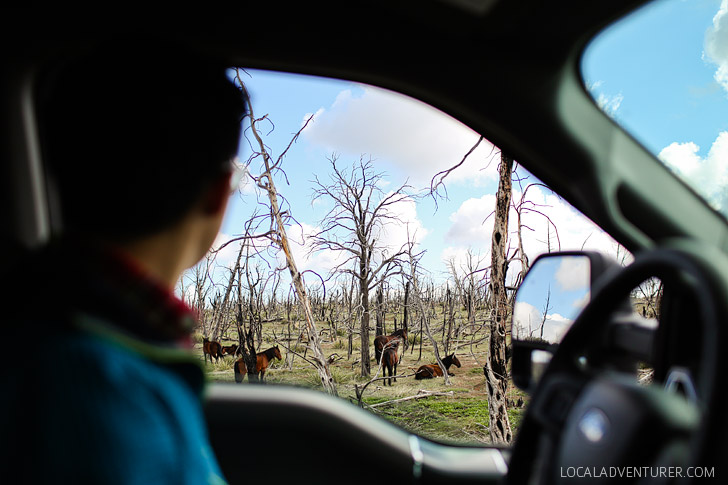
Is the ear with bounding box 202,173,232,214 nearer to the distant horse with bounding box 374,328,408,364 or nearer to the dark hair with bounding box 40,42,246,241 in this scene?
the dark hair with bounding box 40,42,246,241

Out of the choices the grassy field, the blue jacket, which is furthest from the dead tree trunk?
the blue jacket

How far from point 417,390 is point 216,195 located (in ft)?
22.9

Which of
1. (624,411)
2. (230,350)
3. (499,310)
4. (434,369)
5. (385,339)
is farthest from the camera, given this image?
(385,339)

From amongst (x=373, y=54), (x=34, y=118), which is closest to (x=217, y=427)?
(x=34, y=118)

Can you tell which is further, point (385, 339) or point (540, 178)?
point (385, 339)

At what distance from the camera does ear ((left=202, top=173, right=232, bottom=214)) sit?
2.44ft

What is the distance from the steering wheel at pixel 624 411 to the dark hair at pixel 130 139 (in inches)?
23.6

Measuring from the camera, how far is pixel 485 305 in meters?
6.03

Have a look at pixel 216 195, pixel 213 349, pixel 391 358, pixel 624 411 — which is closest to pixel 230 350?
pixel 213 349

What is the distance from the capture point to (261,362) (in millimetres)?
8195

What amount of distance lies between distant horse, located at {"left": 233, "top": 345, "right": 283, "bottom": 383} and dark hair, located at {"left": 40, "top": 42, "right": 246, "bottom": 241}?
737 cm

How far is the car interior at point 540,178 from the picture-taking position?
688 millimetres

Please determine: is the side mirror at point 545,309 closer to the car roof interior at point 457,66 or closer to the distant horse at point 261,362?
the car roof interior at point 457,66

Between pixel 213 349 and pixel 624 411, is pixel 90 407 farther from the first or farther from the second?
pixel 213 349
